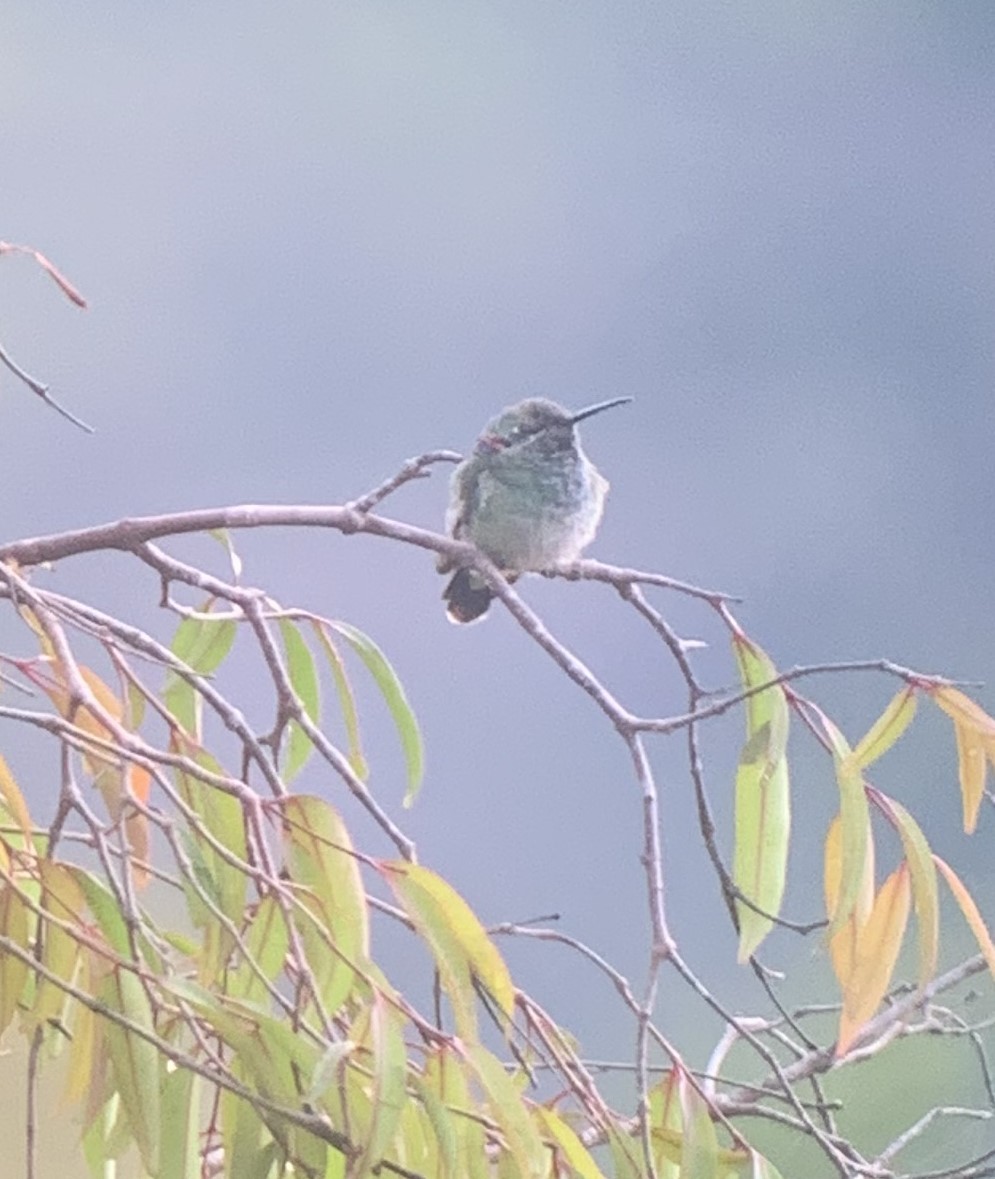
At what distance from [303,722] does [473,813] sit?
61 centimetres

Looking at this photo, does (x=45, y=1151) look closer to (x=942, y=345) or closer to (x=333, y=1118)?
(x=333, y=1118)

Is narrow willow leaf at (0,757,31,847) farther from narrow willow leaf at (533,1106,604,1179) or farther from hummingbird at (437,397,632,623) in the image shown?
hummingbird at (437,397,632,623)

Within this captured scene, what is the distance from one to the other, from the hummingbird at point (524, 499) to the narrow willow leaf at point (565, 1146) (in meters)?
0.64

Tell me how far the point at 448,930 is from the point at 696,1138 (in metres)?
0.17

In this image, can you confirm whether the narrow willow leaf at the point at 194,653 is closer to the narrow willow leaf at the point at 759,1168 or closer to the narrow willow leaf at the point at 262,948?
the narrow willow leaf at the point at 262,948

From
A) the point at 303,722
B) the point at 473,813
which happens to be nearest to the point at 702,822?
the point at 303,722

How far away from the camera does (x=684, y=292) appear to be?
59.1 inches

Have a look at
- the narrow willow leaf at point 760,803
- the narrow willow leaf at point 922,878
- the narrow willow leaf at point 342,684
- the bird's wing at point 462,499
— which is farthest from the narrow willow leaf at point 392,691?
the bird's wing at point 462,499

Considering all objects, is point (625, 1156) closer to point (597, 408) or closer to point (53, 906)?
point (53, 906)

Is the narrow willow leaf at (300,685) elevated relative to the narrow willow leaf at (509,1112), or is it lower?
elevated

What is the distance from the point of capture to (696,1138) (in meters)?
0.82

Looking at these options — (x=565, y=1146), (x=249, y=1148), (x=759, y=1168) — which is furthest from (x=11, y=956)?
(x=759, y=1168)

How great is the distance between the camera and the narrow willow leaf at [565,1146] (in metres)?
0.82

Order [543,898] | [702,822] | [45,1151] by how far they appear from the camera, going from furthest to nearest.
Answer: [543,898], [45,1151], [702,822]
